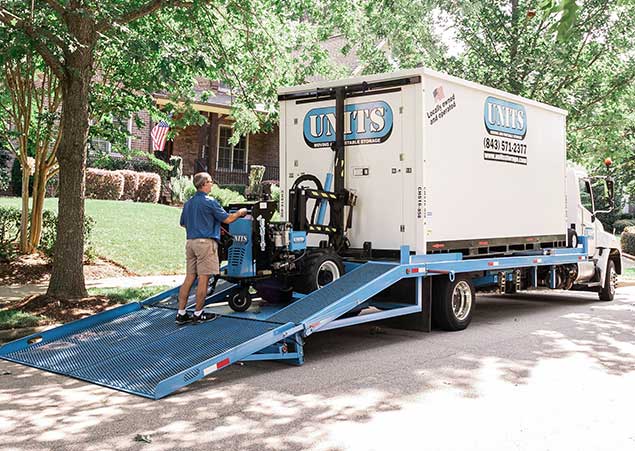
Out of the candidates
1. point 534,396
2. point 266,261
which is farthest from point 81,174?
point 534,396

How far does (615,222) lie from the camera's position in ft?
131

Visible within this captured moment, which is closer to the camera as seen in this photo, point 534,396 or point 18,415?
point 18,415

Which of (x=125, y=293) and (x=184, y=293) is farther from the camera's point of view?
(x=125, y=293)

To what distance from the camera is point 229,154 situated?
2994 centimetres

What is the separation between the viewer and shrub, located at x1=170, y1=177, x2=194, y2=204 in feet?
79.0

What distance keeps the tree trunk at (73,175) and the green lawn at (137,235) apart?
417 cm

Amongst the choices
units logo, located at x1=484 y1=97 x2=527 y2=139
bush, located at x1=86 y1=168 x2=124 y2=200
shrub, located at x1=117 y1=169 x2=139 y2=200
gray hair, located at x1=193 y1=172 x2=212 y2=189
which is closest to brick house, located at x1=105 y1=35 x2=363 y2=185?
shrub, located at x1=117 y1=169 x2=139 y2=200

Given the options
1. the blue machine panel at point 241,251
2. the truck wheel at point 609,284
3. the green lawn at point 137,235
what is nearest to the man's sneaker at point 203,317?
the blue machine panel at point 241,251

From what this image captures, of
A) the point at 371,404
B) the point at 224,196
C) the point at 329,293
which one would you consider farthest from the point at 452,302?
the point at 224,196

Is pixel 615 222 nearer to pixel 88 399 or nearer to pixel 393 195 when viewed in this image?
pixel 393 195

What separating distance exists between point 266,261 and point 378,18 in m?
5.55

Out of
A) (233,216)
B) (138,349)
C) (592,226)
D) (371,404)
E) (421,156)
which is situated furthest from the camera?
(592,226)

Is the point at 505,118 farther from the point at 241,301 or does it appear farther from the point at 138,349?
the point at 138,349

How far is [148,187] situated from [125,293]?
39.6 feet
